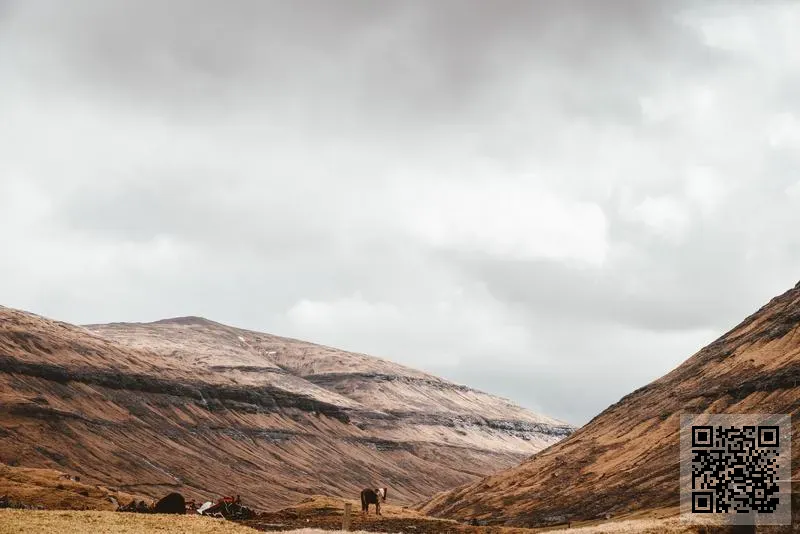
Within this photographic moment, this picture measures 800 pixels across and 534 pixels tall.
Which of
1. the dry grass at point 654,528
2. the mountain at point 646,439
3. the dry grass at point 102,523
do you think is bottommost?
the dry grass at point 102,523

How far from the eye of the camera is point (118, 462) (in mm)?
195500

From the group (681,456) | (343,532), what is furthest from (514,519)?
(343,532)

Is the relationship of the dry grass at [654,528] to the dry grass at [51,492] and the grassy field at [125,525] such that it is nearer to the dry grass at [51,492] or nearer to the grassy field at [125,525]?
the grassy field at [125,525]

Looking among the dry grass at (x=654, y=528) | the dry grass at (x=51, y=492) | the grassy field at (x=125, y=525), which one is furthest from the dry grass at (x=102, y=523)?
the dry grass at (x=51, y=492)

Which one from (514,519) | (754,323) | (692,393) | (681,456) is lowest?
(514,519)

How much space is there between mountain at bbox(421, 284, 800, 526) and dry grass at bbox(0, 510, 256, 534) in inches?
2907

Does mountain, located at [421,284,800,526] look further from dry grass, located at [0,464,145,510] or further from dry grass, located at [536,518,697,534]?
dry grass, located at [0,464,145,510]

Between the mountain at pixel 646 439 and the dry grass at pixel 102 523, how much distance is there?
242 ft

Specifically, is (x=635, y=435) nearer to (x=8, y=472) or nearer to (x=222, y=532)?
(x=8, y=472)

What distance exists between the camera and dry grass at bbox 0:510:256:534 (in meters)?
48.2

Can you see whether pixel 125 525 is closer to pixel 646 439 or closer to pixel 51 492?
pixel 51 492

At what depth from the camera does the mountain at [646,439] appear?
441ft

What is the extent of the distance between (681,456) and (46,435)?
13010 centimetres

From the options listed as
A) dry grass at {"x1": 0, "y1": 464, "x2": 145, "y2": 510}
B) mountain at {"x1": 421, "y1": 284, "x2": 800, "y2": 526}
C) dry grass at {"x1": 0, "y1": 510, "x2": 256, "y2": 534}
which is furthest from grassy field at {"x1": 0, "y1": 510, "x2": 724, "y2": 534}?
mountain at {"x1": 421, "y1": 284, "x2": 800, "y2": 526}
